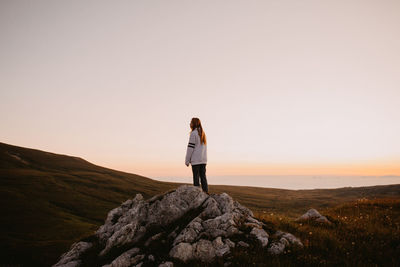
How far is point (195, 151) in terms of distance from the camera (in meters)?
13.5

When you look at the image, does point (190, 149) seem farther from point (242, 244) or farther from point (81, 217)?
point (81, 217)

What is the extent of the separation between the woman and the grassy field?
440 cm

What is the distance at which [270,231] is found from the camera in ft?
33.3

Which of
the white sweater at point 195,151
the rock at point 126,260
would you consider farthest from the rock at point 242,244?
the white sweater at point 195,151

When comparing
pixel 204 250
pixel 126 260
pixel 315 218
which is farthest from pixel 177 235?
pixel 315 218

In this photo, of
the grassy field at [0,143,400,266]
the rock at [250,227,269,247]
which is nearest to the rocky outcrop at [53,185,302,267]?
the rock at [250,227,269,247]

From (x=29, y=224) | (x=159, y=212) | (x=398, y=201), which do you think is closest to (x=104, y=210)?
(x=29, y=224)

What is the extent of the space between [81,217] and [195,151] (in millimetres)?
68729

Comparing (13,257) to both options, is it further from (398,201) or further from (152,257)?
(398,201)

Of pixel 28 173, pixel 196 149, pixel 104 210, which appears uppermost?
pixel 196 149

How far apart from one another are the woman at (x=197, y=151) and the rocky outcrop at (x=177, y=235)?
1007 millimetres

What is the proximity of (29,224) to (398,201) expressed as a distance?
236 feet

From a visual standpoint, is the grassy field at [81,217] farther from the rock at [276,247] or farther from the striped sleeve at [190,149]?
the striped sleeve at [190,149]

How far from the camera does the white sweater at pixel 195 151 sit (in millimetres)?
13492
